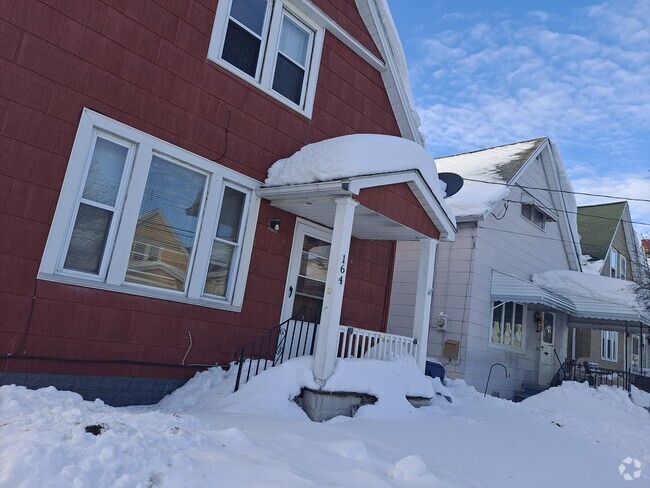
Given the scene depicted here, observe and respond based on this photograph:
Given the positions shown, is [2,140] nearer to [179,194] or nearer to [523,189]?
[179,194]

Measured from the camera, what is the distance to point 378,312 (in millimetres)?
8711

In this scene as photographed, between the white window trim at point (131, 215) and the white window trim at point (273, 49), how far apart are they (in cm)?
138

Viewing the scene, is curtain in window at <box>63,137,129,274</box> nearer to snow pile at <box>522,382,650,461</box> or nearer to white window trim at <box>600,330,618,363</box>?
snow pile at <box>522,382,650,461</box>

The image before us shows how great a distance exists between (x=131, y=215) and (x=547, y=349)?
12823mm

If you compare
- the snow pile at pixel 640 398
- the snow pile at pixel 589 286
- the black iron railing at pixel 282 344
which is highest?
the snow pile at pixel 589 286

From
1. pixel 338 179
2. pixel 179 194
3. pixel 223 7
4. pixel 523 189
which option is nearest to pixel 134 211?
pixel 179 194

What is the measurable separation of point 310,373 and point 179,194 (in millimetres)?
2633

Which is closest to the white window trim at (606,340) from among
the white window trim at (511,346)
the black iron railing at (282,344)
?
the white window trim at (511,346)

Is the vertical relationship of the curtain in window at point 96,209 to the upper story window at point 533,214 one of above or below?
below

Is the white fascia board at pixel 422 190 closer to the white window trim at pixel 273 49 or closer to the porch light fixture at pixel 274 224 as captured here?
the porch light fixture at pixel 274 224

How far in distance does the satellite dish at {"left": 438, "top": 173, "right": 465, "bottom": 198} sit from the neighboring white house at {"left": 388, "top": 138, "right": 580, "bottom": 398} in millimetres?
1650

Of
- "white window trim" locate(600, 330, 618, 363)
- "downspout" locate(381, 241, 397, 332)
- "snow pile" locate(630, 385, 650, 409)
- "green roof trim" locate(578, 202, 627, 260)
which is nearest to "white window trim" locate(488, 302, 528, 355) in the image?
"snow pile" locate(630, 385, 650, 409)

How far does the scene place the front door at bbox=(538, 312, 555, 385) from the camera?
1397 cm

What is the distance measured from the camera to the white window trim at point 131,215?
4965mm
